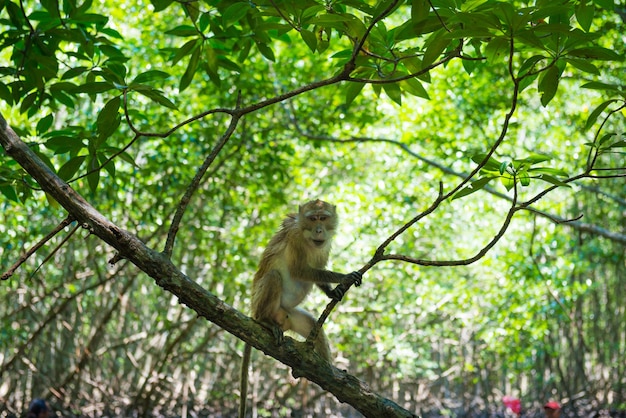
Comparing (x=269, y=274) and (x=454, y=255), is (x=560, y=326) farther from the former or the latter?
(x=269, y=274)

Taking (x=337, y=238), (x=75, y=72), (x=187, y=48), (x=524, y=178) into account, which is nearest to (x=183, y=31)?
(x=187, y=48)

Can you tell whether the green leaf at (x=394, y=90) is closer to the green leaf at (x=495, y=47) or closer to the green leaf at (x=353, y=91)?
the green leaf at (x=353, y=91)

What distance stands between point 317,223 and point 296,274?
362 mm

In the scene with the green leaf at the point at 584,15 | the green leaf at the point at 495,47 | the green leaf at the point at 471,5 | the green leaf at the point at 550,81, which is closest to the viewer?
the green leaf at the point at 471,5

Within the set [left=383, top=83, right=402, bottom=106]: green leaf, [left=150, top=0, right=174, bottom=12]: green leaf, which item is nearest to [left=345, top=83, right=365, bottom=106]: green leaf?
[left=383, top=83, right=402, bottom=106]: green leaf

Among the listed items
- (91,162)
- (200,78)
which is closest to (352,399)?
(91,162)

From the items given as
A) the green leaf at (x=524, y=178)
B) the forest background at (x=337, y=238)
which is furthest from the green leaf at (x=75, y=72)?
the green leaf at (x=524, y=178)

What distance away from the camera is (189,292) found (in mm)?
2533

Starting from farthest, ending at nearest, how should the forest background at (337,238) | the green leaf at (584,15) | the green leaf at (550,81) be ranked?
the forest background at (337,238) → the green leaf at (550,81) → the green leaf at (584,15)

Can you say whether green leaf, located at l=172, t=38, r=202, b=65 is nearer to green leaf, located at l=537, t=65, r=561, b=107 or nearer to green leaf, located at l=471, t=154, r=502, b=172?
green leaf, located at l=471, t=154, r=502, b=172

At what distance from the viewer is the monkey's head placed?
13.6ft

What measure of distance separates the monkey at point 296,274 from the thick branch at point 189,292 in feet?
3.43

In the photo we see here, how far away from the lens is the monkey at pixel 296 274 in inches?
158

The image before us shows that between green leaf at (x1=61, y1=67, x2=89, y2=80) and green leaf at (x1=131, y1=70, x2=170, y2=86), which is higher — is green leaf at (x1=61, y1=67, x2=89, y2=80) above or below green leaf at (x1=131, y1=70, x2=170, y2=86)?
above
